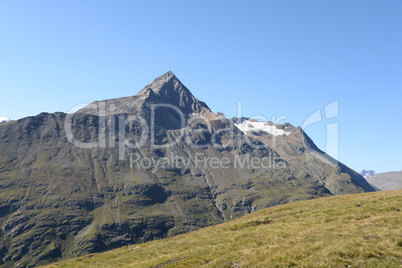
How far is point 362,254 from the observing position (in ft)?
66.1

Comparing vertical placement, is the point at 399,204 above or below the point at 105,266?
above

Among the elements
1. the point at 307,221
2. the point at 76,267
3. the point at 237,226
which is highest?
the point at 307,221

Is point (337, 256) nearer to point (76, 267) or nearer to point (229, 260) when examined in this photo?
point (229, 260)

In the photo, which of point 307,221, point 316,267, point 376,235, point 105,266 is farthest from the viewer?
point 307,221

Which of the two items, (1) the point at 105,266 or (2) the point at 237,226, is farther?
(2) the point at 237,226

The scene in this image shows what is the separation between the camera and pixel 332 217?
1371 inches

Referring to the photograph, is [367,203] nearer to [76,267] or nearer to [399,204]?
[399,204]

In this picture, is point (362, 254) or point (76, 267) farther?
point (76, 267)

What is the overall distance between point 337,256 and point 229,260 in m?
9.15

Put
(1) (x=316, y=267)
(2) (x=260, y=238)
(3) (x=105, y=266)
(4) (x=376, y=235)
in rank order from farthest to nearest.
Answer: (3) (x=105, y=266) → (2) (x=260, y=238) → (4) (x=376, y=235) → (1) (x=316, y=267)

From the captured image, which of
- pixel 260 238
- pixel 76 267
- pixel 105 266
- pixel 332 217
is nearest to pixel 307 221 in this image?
pixel 332 217

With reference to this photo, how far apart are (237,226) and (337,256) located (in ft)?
79.6

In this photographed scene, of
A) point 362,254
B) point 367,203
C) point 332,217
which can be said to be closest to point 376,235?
point 362,254

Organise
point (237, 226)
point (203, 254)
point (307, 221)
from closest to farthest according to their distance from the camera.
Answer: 1. point (203, 254)
2. point (307, 221)
3. point (237, 226)
